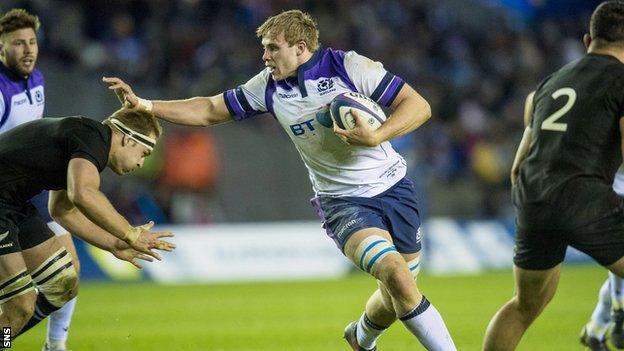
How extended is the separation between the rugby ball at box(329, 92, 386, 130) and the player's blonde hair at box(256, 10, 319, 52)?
1.74 feet

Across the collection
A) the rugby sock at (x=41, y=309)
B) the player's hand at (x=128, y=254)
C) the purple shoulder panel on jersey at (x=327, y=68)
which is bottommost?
the rugby sock at (x=41, y=309)

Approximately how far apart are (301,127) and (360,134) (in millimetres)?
745

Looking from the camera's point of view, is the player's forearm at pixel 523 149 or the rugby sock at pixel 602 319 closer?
the player's forearm at pixel 523 149

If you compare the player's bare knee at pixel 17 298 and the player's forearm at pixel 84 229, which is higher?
the player's forearm at pixel 84 229

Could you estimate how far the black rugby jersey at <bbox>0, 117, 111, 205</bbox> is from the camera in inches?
265

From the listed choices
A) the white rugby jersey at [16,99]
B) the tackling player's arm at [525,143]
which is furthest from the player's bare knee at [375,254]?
the white rugby jersey at [16,99]

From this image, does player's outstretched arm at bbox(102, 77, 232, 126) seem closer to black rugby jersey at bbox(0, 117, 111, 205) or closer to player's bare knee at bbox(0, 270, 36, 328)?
black rugby jersey at bbox(0, 117, 111, 205)

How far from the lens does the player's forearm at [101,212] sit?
6.42 metres

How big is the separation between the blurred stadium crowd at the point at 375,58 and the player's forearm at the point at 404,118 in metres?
9.89

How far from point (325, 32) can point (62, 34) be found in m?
5.46

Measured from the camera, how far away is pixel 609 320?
8.30 metres

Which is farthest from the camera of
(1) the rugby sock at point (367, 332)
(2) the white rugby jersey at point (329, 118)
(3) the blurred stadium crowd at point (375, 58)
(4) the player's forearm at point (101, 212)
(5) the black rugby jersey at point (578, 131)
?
(3) the blurred stadium crowd at point (375, 58)

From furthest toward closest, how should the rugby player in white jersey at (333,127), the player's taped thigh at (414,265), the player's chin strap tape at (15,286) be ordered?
Answer: the player's taped thigh at (414,265), the rugby player in white jersey at (333,127), the player's chin strap tape at (15,286)

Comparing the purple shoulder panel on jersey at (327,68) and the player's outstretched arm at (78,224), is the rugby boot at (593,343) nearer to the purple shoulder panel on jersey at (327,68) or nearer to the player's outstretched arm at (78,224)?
the purple shoulder panel on jersey at (327,68)
